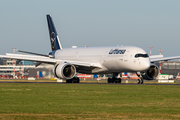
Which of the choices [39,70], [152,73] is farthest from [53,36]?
[152,73]

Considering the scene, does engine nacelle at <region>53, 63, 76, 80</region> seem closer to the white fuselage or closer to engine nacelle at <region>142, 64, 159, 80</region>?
the white fuselage

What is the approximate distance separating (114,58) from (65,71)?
631 cm

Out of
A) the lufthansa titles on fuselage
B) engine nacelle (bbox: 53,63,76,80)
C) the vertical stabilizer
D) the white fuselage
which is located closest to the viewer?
the white fuselage

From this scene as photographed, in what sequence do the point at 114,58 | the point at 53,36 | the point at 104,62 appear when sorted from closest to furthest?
the point at 114,58 < the point at 104,62 < the point at 53,36

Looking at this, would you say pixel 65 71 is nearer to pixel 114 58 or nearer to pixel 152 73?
pixel 114 58

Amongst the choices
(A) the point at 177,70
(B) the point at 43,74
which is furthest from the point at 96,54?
(A) the point at 177,70

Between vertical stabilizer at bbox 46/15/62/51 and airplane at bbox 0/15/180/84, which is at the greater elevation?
vertical stabilizer at bbox 46/15/62/51

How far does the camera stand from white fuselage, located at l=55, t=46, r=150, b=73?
42.9m

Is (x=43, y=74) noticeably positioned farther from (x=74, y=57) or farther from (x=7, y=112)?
(x=7, y=112)

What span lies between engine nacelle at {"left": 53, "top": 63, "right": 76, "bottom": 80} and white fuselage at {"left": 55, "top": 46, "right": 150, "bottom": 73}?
3614 mm

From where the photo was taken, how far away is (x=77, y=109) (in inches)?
654

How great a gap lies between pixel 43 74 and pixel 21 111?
44.5 m

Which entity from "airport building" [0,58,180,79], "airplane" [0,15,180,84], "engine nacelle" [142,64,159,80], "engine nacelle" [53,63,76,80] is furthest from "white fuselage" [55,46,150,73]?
"airport building" [0,58,180,79]

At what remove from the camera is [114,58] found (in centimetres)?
4522
